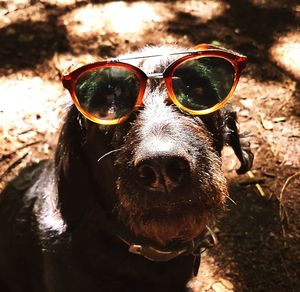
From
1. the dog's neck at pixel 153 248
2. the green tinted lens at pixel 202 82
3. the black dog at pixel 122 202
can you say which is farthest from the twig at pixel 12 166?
the green tinted lens at pixel 202 82

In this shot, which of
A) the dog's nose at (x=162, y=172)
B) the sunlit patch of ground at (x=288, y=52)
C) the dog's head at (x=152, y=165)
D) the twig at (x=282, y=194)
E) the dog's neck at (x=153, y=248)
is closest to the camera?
the dog's nose at (x=162, y=172)

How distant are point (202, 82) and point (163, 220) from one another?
77 centimetres

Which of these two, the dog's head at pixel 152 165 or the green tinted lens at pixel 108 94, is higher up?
the green tinted lens at pixel 108 94

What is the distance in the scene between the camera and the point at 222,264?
3.43 metres

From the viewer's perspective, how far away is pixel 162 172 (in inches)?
74.5

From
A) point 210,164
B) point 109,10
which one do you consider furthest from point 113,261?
point 109,10

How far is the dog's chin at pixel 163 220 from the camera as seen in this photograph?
207 centimetres

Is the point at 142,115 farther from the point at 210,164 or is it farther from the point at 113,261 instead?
the point at 113,261

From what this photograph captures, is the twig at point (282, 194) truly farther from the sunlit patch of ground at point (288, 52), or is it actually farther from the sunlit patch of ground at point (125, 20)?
the sunlit patch of ground at point (125, 20)

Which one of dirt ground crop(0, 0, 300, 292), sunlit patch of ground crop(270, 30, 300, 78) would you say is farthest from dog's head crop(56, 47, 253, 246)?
sunlit patch of ground crop(270, 30, 300, 78)

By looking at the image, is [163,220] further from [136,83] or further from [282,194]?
[282,194]

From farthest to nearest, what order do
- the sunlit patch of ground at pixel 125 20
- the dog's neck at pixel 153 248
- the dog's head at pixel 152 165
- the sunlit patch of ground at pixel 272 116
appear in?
the sunlit patch of ground at pixel 125 20 < the sunlit patch of ground at pixel 272 116 < the dog's neck at pixel 153 248 < the dog's head at pixel 152 165

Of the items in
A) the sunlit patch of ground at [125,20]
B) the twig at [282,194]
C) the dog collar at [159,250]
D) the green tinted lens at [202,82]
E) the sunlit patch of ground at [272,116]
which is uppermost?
the green tinted lens at [202,82]

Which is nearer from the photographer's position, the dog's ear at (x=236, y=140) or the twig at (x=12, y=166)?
the dog's ear at (x=236, y=140)
